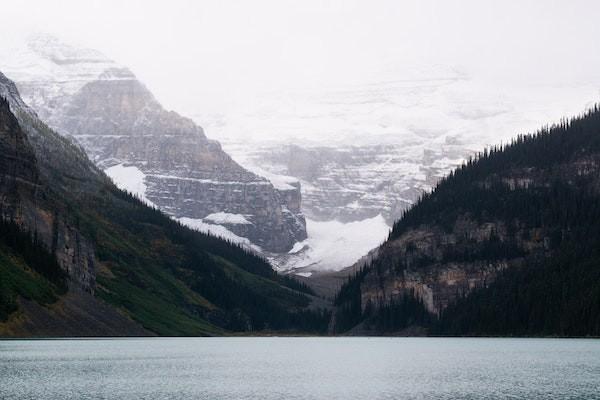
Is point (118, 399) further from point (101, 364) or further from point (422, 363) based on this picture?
point (422, 363)

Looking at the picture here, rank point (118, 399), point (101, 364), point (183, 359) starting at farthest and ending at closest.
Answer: point (183, 359) → point (101, 364) → point (118, 399)

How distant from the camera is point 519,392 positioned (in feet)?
397

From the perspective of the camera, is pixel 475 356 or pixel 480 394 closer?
pixel 480 394

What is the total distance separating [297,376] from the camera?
14650 centimetres

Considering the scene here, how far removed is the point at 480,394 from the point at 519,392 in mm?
4287

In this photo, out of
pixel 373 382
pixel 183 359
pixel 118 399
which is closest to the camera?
pixel 118 399

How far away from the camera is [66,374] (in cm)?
14225

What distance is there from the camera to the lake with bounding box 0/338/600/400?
12169 cm

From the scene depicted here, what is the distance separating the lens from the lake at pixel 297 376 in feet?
399

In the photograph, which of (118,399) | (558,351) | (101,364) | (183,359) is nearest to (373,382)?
(118,399)

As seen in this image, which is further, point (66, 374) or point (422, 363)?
point (422, 363)

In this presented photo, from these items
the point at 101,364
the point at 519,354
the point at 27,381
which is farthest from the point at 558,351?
the point at 27,381

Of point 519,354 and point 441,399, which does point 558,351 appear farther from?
point 441,399

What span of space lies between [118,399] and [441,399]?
30.5m
